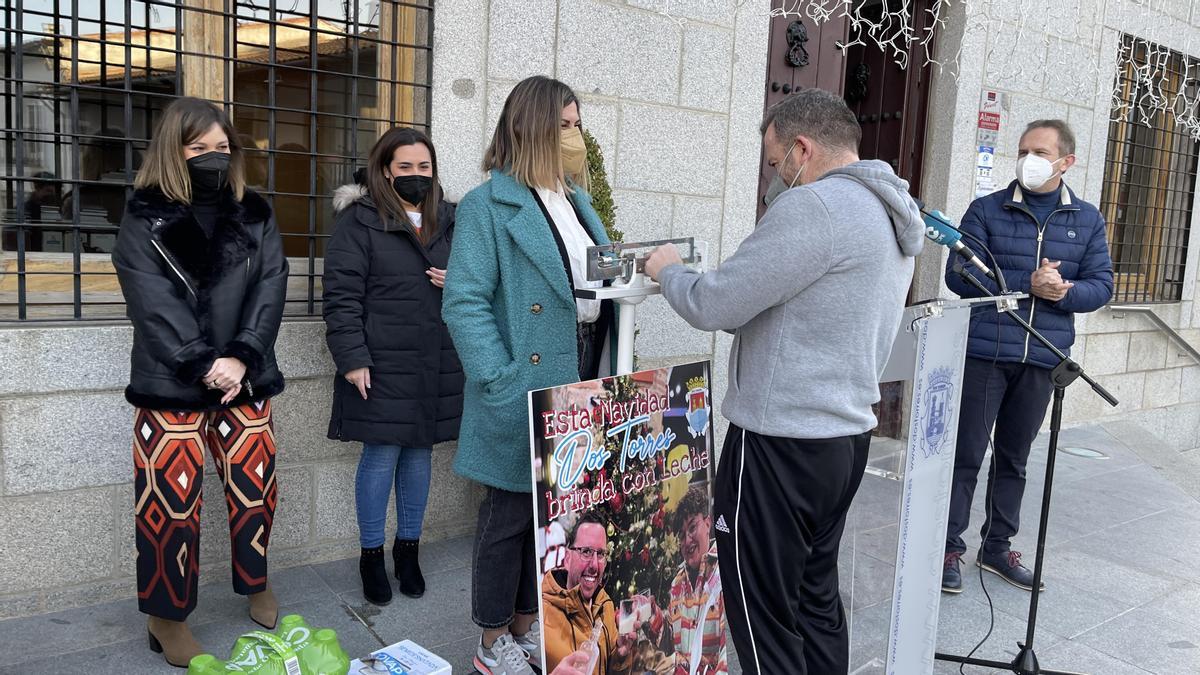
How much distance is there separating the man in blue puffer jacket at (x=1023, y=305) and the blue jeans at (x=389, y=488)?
224cm

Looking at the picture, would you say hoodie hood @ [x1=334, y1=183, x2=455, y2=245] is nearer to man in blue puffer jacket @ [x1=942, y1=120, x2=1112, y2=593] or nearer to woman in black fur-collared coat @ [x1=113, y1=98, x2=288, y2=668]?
woman in black fur-collared coat @ [x1=113, y1=98, x2=288, y2=668]

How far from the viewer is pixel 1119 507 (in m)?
5.32

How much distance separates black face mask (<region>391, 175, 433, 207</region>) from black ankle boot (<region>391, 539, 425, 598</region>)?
1349mm

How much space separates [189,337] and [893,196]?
2.12 metres

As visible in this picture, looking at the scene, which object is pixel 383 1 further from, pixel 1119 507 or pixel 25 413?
pixel 1119 507

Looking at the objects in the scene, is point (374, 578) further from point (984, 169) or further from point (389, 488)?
point (984, 169)

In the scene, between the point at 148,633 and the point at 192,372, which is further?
the point at 148,633

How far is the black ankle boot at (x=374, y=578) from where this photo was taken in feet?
11.4

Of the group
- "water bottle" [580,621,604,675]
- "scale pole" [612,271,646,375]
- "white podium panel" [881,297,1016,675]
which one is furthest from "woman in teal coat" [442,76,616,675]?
"white podium panel" [881,297,1016,675]

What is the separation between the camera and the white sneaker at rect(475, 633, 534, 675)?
109 inches

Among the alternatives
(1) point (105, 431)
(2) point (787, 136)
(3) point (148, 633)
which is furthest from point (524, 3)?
(3) point (148, 633)

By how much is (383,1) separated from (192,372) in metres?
1.88

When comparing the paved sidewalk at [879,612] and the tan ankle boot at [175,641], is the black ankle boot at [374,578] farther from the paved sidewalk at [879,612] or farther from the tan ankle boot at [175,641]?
the tan ankle boot at [175,641]

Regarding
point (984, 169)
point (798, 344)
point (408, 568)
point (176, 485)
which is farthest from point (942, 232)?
point (984, 169)
